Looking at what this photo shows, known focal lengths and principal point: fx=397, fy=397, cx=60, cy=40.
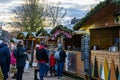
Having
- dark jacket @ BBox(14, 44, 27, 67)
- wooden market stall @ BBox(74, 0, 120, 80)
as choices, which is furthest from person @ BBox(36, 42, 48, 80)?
wooden market stall @ BBox(74, 0, 120, 80)

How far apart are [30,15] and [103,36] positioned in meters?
39.6

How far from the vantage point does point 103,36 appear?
18.9 m

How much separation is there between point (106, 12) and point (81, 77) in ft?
17.9

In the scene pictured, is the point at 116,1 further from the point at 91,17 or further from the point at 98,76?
the point at 98,76

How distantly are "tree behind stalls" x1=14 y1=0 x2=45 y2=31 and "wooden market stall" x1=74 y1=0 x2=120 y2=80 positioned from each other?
37543 millimetres

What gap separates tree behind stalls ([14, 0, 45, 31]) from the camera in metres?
56.8

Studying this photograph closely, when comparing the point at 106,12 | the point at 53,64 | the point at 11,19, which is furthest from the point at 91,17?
the point at 11,19

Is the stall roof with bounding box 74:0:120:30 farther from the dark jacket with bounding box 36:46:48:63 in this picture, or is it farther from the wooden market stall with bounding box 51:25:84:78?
the wooden market stall with bounding box 51:25:84:78

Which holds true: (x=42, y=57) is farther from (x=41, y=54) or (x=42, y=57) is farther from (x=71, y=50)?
(x=71, y=50)

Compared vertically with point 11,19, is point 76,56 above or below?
below

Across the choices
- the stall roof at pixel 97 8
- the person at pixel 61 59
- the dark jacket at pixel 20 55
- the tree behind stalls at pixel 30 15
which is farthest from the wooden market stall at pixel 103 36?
the tree behind stalls at pixel 30 15

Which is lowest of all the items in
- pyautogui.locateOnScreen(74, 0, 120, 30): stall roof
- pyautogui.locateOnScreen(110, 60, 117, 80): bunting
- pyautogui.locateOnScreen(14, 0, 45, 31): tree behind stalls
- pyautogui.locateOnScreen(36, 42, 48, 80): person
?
pyautogui.locateOnScreen(110, 60, 117, 80): bunting

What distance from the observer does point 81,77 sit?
20.0m

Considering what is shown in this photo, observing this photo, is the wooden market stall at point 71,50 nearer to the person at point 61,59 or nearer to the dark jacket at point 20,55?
the person at point 61,59
